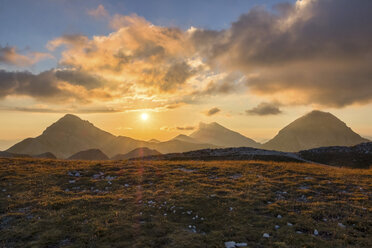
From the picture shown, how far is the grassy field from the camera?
1152cm

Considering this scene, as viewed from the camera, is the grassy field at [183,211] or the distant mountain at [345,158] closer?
the grassy field at [183,211]

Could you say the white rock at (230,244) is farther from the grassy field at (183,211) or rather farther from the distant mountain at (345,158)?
the distant mountain at (345,158)

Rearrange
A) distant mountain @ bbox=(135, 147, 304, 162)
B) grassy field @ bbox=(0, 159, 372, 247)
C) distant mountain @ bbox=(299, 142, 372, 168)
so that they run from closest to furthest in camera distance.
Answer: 1. grassy field @ bbox=(0, 159, 372, 247)
2. distant mountain @ bbox=(299, 142, 372, 168)
3. distant mountain @ bbox=(135, 147, 304, 162)

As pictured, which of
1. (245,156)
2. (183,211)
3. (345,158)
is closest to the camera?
(183,211)

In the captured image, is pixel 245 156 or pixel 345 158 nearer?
pixel 345 158

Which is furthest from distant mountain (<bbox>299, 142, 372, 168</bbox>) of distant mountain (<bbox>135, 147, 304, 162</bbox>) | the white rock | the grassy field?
the white rock

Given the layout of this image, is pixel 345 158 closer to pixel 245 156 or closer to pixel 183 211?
pixel 245 156

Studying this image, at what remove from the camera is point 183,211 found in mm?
15164

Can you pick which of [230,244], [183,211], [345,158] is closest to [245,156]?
[345,158]

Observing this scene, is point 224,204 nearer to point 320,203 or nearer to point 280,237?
point 280,237

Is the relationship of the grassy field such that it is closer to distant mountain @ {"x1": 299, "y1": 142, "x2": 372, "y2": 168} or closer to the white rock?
the white rock

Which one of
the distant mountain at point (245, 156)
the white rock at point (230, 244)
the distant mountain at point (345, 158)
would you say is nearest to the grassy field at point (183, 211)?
the white rock at point (230, 244)

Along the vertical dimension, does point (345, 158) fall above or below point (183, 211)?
above

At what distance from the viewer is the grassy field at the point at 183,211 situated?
1152cm
